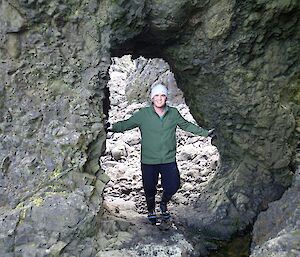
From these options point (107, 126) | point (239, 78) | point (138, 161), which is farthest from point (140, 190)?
point (239, 78)

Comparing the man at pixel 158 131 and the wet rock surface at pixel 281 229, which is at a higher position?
the man at pixel 158 131

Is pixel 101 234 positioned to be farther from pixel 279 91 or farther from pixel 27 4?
pixel 279 91

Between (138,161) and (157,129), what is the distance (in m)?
3.57

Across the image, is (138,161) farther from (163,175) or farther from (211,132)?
(163,175)

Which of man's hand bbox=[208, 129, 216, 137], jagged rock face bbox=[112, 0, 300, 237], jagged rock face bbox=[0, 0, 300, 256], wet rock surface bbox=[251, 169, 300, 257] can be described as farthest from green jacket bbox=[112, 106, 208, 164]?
wet rock surface bbox=[251, 169, 300, 257]

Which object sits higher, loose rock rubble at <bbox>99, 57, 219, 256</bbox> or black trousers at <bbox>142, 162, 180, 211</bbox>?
black trousers at <bbox>142, 162, 180, 211</bbox>

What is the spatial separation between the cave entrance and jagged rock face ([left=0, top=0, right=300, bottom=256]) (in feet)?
4.37

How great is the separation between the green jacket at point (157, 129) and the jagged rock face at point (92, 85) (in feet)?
1.89

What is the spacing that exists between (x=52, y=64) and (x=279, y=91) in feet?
10.1

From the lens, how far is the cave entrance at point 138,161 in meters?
7.29

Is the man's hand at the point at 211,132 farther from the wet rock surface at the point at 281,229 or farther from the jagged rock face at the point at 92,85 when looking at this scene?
the wet rock surface at the point at 281,229

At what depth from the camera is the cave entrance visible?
729 centimetres

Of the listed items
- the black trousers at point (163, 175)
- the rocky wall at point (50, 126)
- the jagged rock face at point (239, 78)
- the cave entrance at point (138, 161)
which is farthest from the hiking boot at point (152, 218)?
the rocky wall at point (50, 126)

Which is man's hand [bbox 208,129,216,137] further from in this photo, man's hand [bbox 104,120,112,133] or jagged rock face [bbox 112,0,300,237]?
man's hand [bbox 104,120,112,133]
